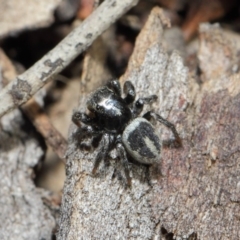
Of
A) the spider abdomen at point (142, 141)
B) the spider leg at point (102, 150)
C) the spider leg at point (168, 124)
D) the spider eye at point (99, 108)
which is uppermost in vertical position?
the spider leg at point (168, 124)

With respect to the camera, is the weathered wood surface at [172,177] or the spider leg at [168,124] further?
the spider leg at [168,124]

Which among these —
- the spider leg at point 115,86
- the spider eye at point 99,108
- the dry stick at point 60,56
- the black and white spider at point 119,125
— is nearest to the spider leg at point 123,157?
the black and white spider at point 119,125

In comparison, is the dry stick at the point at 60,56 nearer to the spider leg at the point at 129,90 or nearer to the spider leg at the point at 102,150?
the spider leg at the point at 129,90

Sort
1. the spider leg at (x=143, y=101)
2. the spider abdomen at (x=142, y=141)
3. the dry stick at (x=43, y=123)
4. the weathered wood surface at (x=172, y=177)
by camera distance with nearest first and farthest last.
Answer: the weathered wood surface at (x=172, y=177) < the spider abdomen at (x=142, y=141) < the spider leg at (x=143, y=101) < the dry stick at (x=43, y=123)

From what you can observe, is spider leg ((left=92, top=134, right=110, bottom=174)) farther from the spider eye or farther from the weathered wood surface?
the spider eye

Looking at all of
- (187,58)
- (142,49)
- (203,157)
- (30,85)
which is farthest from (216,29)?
(30,85)

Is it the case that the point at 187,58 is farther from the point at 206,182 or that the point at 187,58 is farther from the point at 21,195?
the point at 21,195
